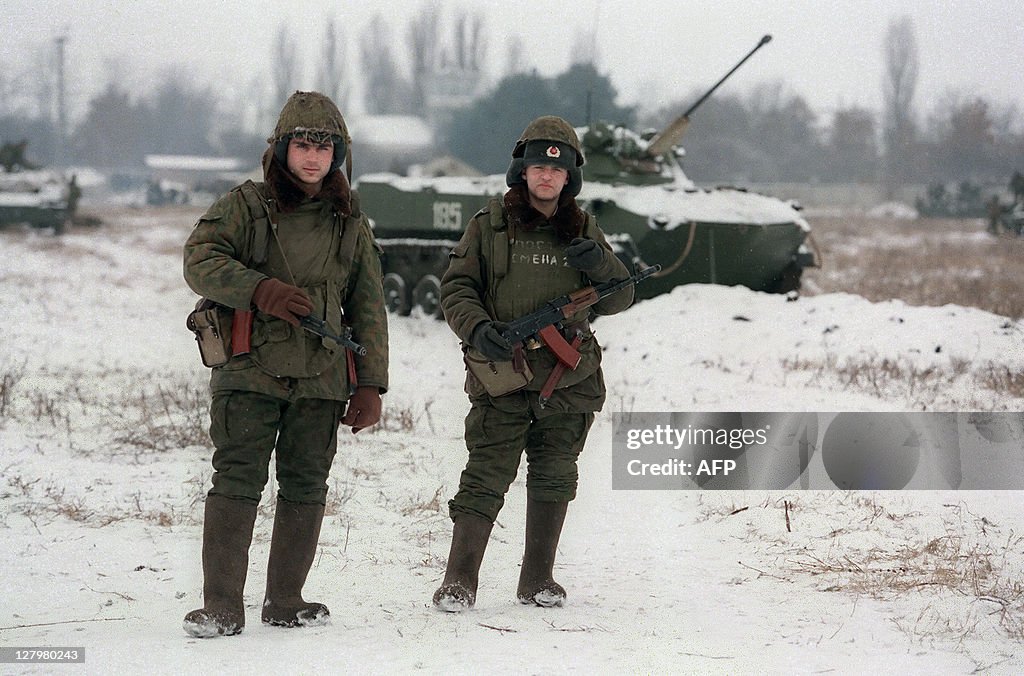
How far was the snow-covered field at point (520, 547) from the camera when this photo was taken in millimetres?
3906

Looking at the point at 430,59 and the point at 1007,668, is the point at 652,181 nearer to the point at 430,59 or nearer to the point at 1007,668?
the point at 1007,668

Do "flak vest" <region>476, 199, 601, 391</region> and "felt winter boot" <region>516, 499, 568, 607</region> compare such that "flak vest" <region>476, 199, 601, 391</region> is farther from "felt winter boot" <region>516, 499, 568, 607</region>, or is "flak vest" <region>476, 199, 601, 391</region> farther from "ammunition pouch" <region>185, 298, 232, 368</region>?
"ammunition pouch" <region>185, 298, 232, 368</region>

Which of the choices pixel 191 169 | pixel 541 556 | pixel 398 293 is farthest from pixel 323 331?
pixel 191 169

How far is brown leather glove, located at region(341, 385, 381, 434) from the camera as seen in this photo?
4.32m

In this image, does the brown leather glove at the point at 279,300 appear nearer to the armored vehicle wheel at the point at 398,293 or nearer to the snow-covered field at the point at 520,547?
the snow-covered field at the point at 520,547

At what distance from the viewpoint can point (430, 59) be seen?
1559 inches

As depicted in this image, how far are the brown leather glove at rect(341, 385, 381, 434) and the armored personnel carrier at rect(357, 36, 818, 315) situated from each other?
8.41m

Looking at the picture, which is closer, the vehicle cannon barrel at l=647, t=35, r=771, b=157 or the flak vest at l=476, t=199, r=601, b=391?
the flak vest at l=476, t=199, r=601, b=391

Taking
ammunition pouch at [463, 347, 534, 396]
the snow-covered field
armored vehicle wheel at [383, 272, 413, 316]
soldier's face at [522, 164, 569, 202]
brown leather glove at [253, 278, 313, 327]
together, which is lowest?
the snow-covered field

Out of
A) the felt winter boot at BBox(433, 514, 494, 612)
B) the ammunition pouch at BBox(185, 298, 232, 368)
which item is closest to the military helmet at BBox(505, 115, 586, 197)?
the ammunition pouch at BBox(185, 298, 232, 368)

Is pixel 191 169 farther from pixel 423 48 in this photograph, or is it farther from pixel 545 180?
pixel 545 180

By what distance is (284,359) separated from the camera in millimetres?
4102

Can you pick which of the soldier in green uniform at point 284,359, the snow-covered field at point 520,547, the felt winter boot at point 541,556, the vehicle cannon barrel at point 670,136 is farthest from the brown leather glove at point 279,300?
the vehicle cannon barrel at point 670,136

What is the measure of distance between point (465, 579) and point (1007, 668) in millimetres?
1751
